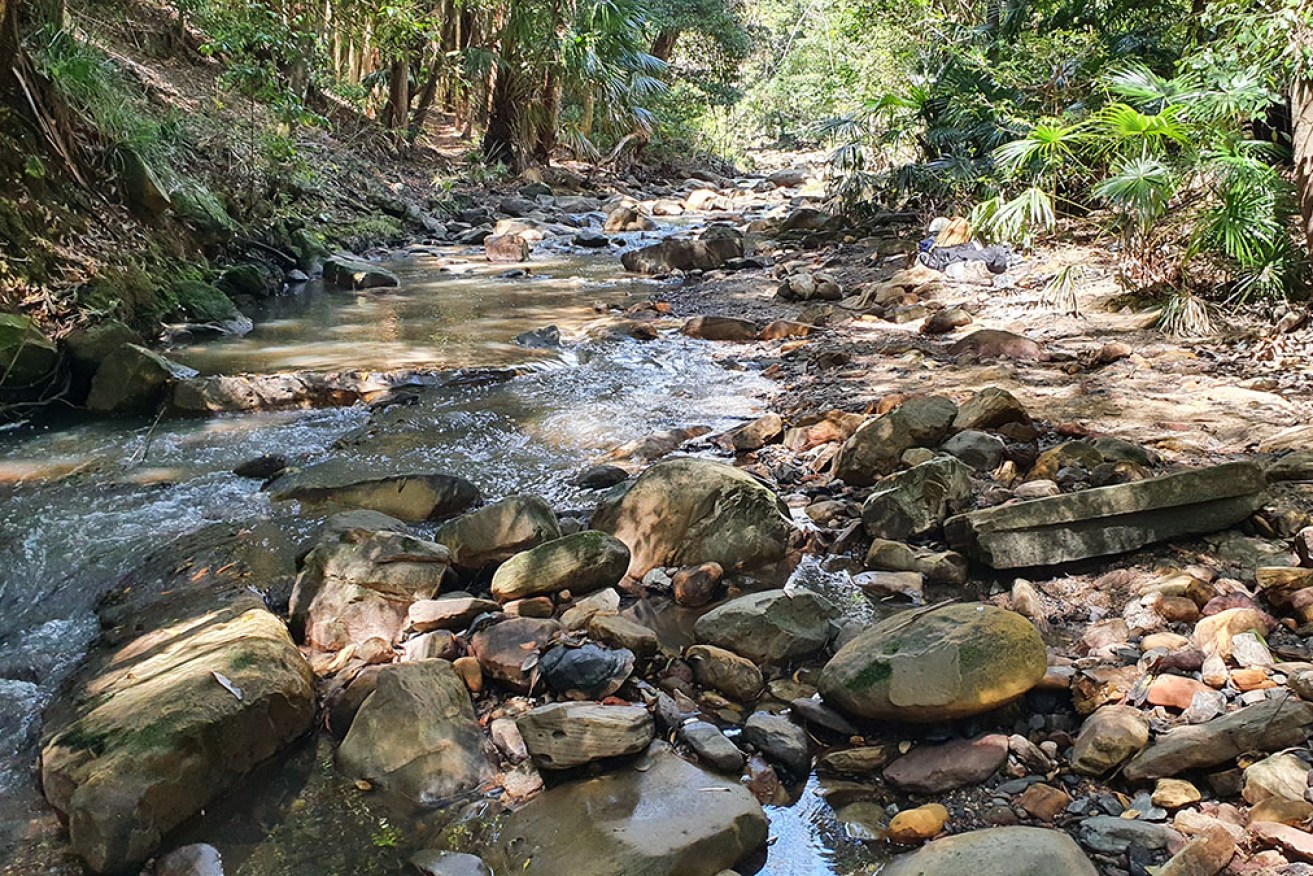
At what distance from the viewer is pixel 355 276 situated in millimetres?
10117

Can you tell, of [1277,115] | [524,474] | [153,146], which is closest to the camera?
[524,474]

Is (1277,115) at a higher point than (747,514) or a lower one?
higher

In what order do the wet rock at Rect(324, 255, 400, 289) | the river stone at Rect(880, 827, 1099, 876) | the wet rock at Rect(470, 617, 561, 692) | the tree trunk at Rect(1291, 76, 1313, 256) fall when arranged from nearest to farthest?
the river stone at Rect(880, 827, 1099, 876), the wet rock at Rect(470, 617, 561, 692), the tree trunk at Rect(1291, 76, 1313, 256), the wet rock at Rect(324, 255, 400, 289)

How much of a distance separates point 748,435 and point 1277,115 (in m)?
5.24

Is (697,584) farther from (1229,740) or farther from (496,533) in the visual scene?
(1229,740)

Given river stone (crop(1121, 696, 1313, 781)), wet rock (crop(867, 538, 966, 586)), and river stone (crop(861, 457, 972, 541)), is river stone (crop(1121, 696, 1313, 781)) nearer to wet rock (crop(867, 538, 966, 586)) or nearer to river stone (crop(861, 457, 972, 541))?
wet rock (crop(867, 538, 966, 586))

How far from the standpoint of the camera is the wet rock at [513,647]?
2.79 metres

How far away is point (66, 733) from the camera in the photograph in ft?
7.82

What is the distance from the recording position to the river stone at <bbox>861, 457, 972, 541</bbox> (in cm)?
363

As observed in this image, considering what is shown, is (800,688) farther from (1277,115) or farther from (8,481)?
(1277,115)

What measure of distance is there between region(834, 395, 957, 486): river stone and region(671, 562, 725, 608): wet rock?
112 cm

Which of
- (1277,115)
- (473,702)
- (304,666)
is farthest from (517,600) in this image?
(1277,115)

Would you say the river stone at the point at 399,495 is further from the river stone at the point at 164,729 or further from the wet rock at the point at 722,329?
the wet rock at the point at 722,329

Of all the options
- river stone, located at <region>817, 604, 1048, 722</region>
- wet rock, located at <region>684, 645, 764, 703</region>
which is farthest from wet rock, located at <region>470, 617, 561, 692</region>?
river stone, located at <region>817, 604, 1048, 722</region>
